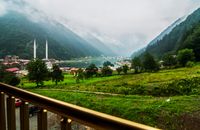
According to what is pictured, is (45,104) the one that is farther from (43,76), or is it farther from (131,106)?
(131,106)

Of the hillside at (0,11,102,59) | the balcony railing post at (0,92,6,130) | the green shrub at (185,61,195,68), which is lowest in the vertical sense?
the balcony railing post at (0,92,6,130)

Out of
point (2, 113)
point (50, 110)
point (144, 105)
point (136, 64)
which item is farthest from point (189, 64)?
point (50, 110)

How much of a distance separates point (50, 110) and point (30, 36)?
11.5 metres

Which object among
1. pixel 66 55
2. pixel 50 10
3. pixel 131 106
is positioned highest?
pixel 50 10

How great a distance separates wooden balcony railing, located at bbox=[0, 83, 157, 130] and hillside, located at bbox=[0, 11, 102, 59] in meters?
8.14

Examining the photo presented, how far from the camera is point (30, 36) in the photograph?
11.9 meters

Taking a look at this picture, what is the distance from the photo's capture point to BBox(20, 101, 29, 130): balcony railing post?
0.91m

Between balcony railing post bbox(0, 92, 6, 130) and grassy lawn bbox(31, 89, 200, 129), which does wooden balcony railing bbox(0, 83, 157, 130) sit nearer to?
balcony railing post bbox(0, 92, 6, 130)

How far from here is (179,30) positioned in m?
15.6

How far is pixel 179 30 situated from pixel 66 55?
628 cm

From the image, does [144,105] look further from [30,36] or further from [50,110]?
[50,110]

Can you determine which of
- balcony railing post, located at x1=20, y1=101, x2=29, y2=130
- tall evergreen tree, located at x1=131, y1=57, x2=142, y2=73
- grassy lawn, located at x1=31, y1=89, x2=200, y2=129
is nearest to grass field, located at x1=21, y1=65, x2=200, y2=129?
grassy lawn, located at x1=31, y1=89, x2=200, y2=129

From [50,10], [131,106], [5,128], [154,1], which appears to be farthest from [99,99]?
[5,128]

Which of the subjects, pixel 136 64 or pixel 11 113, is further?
pixel 136 64
